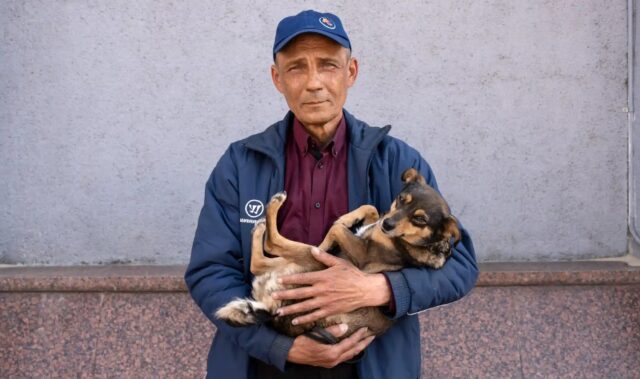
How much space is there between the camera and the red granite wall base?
14.1 ft

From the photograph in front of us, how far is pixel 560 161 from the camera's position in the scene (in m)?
4.89

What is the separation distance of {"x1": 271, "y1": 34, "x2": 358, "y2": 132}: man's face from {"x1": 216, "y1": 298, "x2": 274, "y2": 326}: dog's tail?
762mm

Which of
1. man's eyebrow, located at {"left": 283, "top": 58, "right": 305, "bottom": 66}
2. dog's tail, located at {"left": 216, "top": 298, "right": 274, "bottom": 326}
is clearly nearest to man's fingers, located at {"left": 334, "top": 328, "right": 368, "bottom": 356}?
dog's tail, located at {"left": 216, "top": 298, "right": 274, "bottom": 326}

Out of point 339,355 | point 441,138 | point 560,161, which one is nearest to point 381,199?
point 339,355

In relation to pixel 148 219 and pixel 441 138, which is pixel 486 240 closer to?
pixel 441 138

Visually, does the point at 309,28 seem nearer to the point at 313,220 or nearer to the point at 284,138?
the point at 284,138

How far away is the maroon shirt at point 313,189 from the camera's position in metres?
2.65

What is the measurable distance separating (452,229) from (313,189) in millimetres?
548

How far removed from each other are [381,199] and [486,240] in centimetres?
245

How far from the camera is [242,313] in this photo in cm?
241

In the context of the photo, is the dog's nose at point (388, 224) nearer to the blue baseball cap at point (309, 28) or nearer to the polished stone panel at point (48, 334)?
the blue baseball cap at point (309, 28)

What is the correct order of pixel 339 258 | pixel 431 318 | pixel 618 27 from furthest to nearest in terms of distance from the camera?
pixel 618 27
pixel 431 318
pixel 339 258

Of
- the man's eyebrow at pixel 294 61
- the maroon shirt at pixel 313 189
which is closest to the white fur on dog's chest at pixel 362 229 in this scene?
the maroon shirt at pixel 313 189

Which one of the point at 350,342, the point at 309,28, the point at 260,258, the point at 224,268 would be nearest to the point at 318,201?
the point at 260,258
